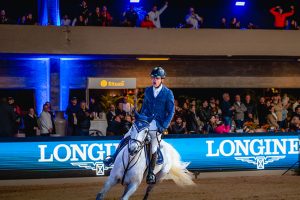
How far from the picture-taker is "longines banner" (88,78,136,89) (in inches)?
882

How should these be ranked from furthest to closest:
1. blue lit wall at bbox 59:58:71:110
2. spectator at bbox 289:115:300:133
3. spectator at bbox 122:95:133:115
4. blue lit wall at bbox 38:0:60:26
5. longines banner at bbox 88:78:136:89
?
blue lit wall at bbox 59:58:71:110
longines banner at bbox 88:78:136:89
blue lit wall at bbox 38:0:60:26
spectator at bbox 122:95:133:115
spectator at bbox 289:115:300:133

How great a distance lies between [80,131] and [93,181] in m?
1.94

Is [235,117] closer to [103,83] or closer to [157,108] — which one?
[103,83]

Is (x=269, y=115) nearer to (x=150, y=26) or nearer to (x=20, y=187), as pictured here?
(x=150, y=26)

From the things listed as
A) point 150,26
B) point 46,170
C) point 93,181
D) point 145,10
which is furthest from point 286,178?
point 145,10

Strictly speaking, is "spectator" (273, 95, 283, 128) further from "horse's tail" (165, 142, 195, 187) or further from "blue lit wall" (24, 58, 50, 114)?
"horse's tail" (165, 142, 195, 187)

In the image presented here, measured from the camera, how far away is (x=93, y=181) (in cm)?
1667

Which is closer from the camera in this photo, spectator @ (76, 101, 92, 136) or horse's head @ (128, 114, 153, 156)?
horse's head @ (128, 114, 153, 156)


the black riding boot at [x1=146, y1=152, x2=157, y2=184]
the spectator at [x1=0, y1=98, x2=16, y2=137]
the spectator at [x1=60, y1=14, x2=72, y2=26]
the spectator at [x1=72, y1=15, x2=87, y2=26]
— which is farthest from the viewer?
the spectator at [x1=72, y1=15, x2=87, y2=26]

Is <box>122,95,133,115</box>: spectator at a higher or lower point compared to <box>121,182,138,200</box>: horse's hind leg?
higher

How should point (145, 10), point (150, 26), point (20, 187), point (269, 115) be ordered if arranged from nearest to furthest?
point (20, 187)
point (269, 115)
point (150, 26)
point (145, 10)

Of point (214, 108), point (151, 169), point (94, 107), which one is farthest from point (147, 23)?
point (151, 169)

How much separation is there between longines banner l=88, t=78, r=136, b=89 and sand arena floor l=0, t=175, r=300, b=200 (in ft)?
20.5

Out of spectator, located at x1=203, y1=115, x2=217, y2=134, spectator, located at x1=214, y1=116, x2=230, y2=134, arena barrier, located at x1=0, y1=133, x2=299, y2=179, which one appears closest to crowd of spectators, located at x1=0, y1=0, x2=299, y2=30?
spectator, located at x1=203, y1=115, x2=217, y2=134
